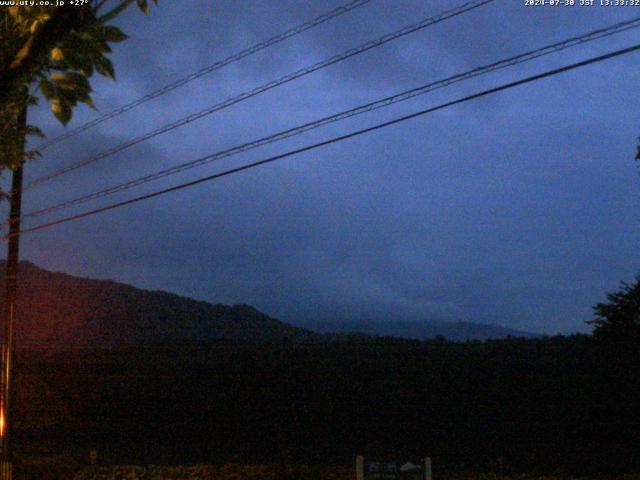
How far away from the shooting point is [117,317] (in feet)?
181

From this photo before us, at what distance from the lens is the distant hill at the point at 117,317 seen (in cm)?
5134

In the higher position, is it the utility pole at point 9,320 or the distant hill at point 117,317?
the distant hill at point 117,317

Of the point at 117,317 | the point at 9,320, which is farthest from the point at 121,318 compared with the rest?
the point at 9,320

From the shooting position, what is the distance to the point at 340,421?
33.9 meters

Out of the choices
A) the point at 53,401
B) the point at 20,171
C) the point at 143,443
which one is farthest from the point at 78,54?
the point at 53,401

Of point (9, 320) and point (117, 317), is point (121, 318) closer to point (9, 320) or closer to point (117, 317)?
point (117, 317)

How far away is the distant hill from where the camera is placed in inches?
2021

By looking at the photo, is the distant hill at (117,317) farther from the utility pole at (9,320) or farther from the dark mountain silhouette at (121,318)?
the utility pole at (9,320)

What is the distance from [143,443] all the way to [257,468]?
48.7 feet

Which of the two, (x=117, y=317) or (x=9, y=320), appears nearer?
(x=9, y=320)

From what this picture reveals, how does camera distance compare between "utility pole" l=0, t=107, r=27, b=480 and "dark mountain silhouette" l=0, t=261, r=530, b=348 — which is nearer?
"utility pole" l=0, t=107, r=27, b=480

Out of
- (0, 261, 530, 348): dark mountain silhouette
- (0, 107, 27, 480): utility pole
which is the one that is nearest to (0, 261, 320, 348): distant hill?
(0, 261, 530, 348): dark mountain silhouette

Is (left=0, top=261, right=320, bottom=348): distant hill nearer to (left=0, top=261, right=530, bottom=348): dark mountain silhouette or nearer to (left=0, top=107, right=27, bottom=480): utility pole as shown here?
(left=0, top=261, right=530, bottom=348): dark mountain silhouette

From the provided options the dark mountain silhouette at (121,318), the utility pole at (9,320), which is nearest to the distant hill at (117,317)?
the dark mountain silhouette at (121,318)
